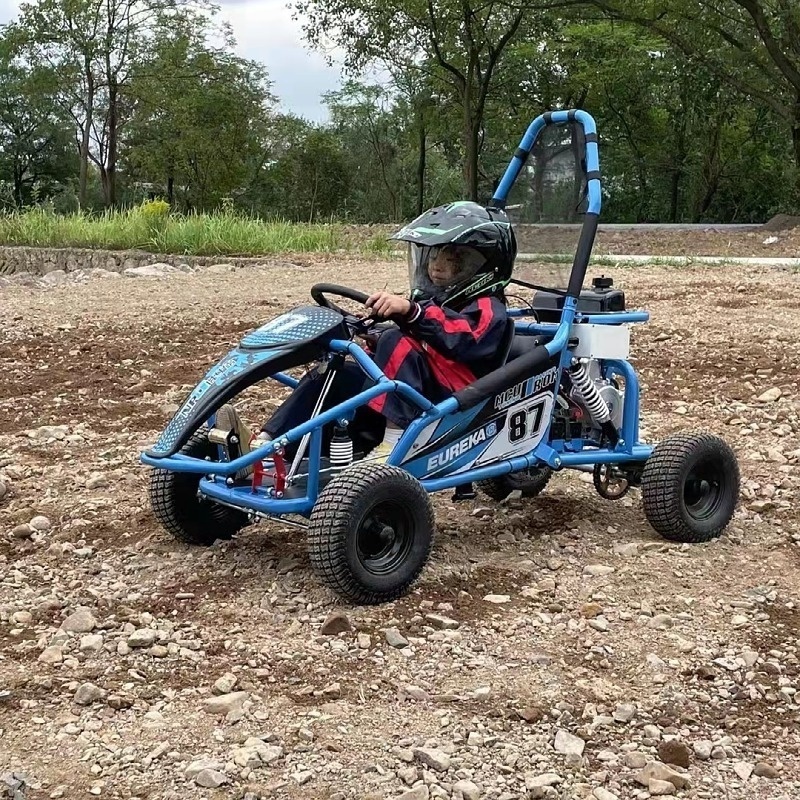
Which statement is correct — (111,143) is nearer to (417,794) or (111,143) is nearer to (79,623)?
(79,623)

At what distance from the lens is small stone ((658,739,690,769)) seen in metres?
2.75

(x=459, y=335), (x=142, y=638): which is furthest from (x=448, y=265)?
(x=142, y=638)

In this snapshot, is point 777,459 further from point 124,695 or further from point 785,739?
point 124,695

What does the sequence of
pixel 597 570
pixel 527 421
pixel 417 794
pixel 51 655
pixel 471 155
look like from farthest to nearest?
pixel 471 155 → pixel 527 421 → pixel 597 570 → pixel 51 655 → pixel 417 794

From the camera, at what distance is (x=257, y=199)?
3981 centimetres

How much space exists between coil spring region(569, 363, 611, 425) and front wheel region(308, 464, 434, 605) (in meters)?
0.97

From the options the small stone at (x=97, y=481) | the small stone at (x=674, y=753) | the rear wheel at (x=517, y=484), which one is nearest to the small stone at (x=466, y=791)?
the small stone at (x=674, y=753)

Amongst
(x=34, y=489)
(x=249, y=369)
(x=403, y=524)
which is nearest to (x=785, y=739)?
(x=403, y=524)

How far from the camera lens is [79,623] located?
3469 millimetres

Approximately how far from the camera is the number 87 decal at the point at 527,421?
13.6ft

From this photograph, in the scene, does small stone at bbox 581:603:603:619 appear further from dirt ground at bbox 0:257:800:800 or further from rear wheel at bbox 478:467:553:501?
rear wheel at bbox 478:467:553:501

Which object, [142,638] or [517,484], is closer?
[142,638]

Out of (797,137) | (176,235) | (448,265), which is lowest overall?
(176,235)

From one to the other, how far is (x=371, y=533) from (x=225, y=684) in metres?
0.75
